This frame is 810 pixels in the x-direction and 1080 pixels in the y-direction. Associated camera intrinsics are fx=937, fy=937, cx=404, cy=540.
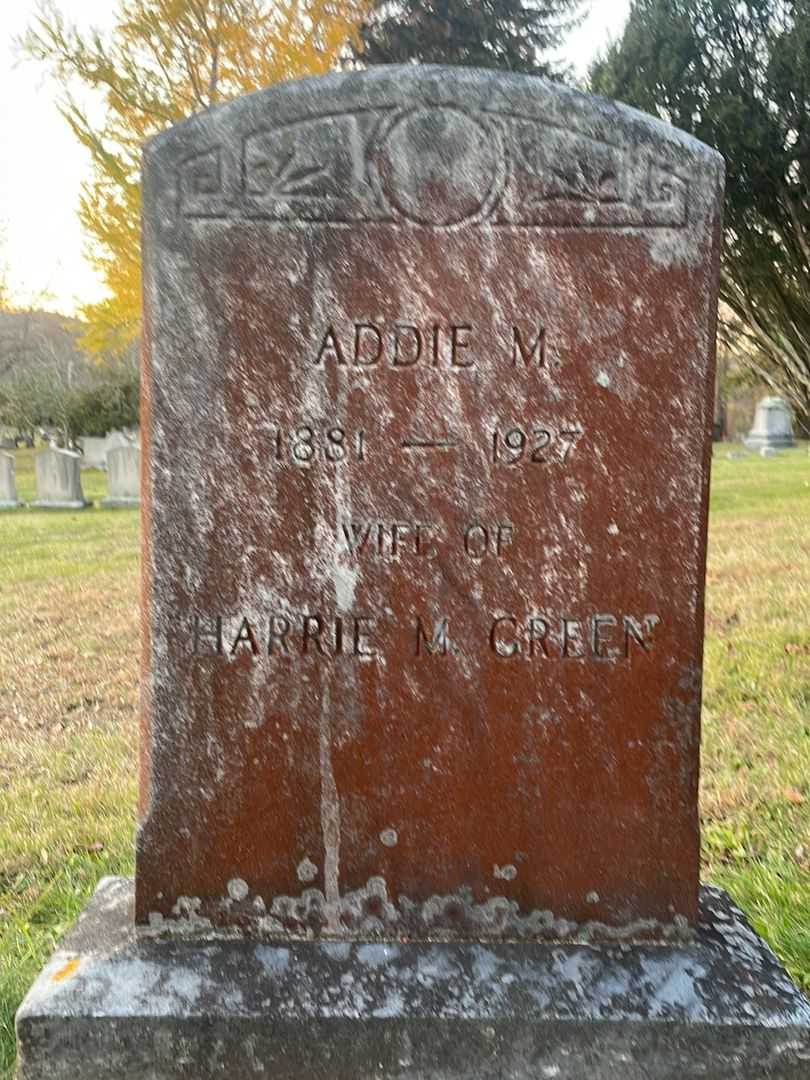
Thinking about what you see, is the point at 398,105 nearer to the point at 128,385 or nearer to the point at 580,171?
the point at 580,171

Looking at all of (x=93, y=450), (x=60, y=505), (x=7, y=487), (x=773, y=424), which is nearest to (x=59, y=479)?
(x=60, y=505)

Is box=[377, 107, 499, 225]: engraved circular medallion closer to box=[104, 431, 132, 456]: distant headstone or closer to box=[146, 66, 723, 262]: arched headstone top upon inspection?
box=[146, 66, 723, 262]: arched headstone top

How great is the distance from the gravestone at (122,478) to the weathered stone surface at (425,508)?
44.6ft

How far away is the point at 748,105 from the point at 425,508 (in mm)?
6567

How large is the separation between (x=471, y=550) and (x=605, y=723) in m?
0.48

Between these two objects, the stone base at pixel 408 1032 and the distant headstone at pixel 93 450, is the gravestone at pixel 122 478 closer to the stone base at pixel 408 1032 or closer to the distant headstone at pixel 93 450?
the distant headstone at pixel 93 450

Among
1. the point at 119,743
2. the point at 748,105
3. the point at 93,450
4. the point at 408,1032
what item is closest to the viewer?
the point at 408,1032

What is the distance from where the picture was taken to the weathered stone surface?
196cm

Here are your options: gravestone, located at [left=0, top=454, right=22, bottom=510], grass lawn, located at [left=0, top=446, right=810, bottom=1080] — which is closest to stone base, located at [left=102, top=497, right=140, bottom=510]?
gravestone, located at [left=0, top=454, right=22, bottom=510]

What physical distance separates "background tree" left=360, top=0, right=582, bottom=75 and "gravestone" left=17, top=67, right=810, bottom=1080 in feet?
49.7

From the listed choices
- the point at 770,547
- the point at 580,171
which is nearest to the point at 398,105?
the point at 580,171

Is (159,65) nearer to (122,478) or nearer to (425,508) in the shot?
(122,478)

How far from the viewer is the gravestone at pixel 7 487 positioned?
1524 cm

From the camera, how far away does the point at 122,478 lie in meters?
15.3
